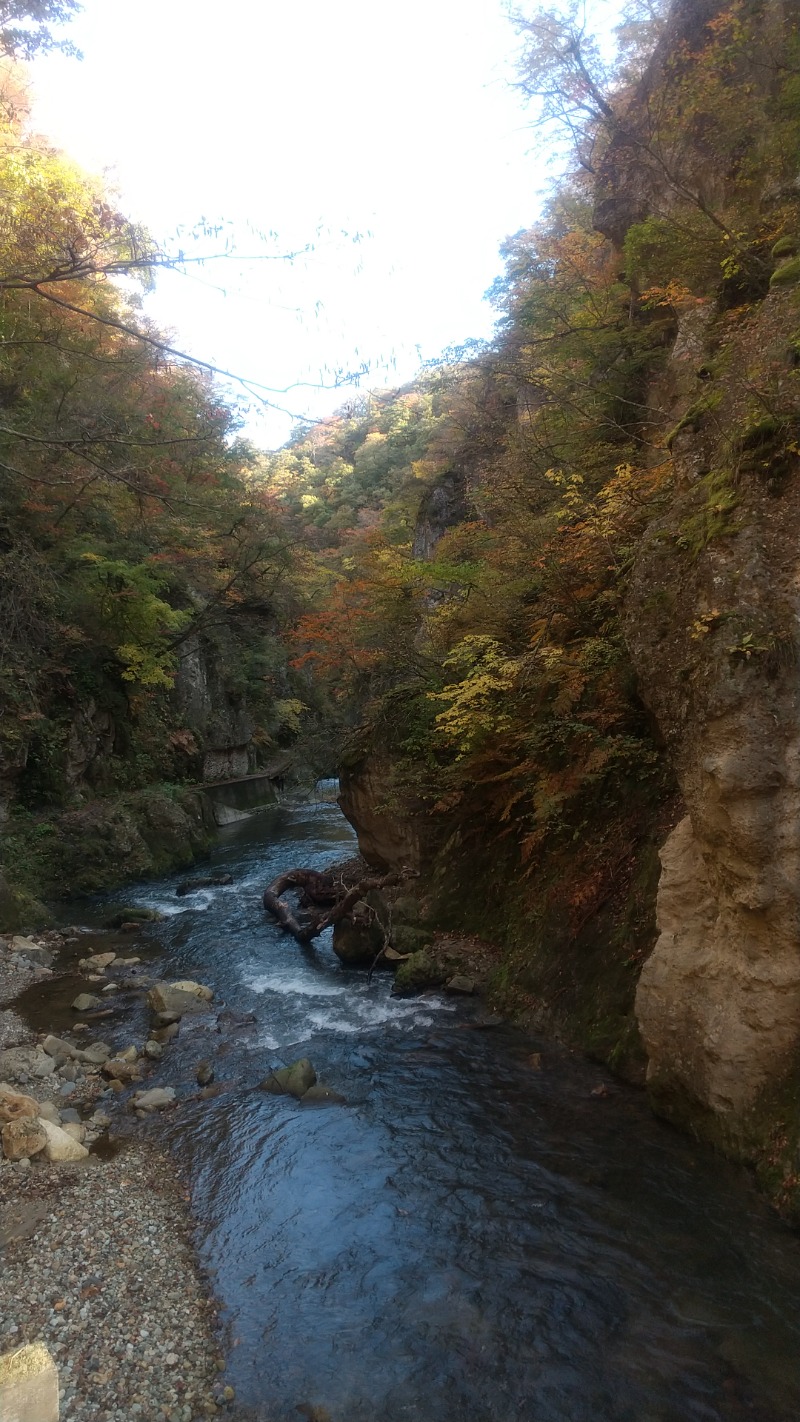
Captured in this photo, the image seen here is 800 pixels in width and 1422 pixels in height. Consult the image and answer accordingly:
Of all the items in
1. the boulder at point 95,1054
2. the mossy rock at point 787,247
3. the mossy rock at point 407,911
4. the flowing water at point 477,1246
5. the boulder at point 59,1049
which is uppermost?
the mossy rock at point 787,247

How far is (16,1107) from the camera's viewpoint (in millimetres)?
6555

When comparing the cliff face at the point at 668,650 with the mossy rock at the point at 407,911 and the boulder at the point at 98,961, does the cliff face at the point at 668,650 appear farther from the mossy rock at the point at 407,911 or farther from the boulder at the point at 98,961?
the boulder at the point at 98,961

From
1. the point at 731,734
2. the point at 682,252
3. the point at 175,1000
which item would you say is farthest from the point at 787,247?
the point at 175,1000

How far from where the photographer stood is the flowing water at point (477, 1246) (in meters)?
4.04

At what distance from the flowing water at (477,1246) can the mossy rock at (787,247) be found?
8.09m

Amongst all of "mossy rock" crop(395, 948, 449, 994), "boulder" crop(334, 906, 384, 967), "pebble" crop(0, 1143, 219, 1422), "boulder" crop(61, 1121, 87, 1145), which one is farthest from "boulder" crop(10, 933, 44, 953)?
"pebble" crop(0, 1143, 219, 1422)

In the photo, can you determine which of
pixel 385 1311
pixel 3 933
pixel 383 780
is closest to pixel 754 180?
pixel 383 780

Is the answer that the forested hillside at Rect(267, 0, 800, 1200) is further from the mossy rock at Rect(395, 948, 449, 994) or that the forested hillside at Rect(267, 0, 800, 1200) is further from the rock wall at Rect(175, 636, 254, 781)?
the rock wall at Rect(175, 636, 254, 781)

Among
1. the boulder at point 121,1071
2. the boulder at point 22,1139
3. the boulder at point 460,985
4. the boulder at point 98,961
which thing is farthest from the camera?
the boulder at point 98,961

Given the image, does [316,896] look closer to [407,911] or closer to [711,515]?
[407,911]

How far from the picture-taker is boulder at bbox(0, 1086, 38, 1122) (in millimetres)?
6449

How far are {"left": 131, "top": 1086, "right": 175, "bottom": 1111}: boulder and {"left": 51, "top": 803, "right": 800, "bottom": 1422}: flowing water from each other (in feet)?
0.95

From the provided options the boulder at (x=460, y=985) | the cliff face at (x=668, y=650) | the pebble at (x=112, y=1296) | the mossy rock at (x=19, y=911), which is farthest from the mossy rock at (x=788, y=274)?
the mossy rock at (x=19, y=911)

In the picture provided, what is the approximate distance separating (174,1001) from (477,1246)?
5.94 metres
